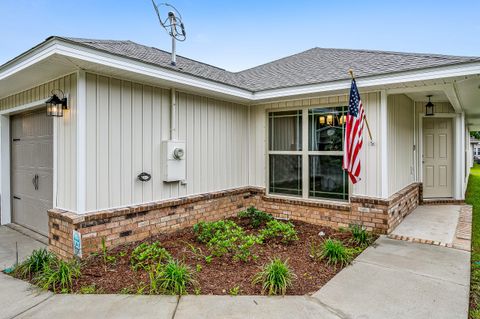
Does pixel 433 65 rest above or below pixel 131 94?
above

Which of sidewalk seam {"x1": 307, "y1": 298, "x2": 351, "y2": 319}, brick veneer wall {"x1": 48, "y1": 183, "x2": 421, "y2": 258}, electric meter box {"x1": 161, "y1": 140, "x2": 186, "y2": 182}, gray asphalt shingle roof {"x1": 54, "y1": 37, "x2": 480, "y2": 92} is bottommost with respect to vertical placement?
sidewalk seam {"x1": 307, "y1": 298, "x2": 351, "y2": 319}

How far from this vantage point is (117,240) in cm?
403

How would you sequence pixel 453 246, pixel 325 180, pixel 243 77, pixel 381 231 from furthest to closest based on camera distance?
pixel 243 77, pixel 325 180, pixel 381 231, pixel 453 246

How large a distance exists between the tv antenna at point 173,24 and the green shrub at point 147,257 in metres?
3.56

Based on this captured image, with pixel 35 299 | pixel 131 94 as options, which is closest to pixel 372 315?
pixel 35 299

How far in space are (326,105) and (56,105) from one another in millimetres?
4576

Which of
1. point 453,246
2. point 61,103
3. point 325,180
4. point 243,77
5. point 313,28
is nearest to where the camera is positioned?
point 61,103

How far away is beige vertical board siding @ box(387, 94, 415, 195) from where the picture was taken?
17.4 feet

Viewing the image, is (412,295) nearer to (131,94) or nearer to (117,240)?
(117,240)

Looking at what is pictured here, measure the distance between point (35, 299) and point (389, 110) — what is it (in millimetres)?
5854

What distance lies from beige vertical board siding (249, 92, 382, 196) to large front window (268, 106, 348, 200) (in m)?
0.14

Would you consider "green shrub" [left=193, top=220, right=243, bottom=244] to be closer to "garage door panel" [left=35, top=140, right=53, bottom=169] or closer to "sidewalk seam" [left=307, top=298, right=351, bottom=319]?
"sidewalk seam" [left=307, top=298, right=351, bottom=319]

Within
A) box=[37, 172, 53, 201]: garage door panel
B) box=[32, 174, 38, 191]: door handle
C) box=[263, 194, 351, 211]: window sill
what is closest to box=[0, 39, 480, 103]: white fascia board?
box=[37, 172, 53, 201]: garage door panel

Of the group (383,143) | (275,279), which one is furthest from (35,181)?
(383,143)
